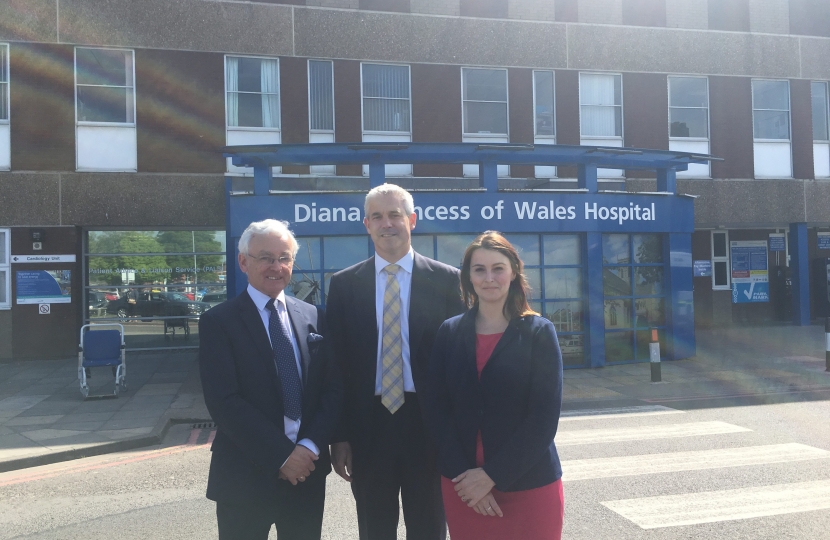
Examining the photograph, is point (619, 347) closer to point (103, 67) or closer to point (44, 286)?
point (44, 286)

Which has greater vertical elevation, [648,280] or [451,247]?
[451,247]

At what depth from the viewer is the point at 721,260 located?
Answer: 2002 centimetres

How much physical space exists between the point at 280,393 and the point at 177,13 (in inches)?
598

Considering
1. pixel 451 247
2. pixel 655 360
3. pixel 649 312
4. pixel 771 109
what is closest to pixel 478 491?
pixel 655 360

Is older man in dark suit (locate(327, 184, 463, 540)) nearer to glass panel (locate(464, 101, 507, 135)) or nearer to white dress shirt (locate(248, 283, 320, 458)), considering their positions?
white dress shirt (locate(248, 283, 320, 458))

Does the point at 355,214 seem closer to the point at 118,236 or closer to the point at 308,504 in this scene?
the point at 118,236

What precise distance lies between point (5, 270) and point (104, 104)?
4.34m

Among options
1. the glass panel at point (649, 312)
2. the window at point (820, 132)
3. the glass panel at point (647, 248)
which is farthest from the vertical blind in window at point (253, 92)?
the window at point (820, 132)

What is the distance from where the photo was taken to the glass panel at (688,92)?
18.5m

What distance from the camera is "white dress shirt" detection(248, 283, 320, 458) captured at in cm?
279

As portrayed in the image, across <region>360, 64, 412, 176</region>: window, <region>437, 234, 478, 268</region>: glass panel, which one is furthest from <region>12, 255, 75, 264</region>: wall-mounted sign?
<region>437, 234, 478, 268</region>: glass panel

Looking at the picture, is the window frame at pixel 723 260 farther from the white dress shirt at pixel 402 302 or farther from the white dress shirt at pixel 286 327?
the white dress shirt at pixel 286 327

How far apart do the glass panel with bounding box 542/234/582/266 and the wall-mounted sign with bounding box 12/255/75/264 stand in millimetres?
10571

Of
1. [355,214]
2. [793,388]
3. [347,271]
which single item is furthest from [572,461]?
[355,214]
